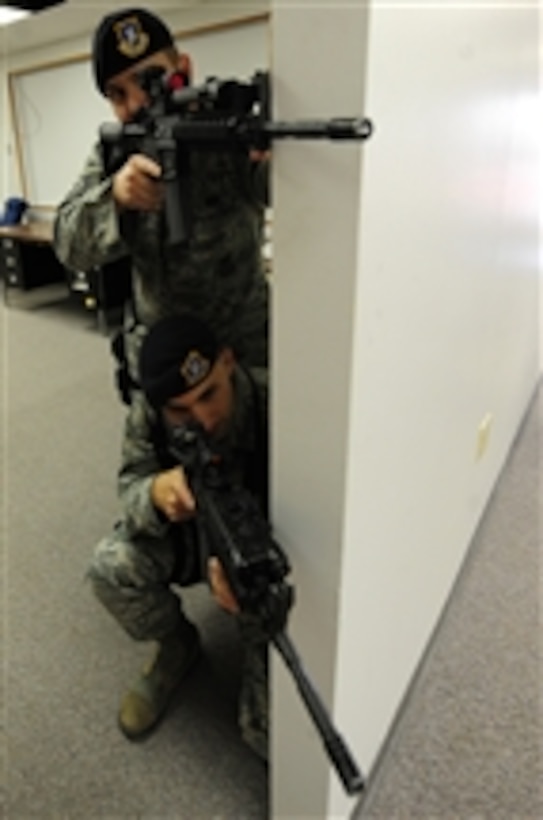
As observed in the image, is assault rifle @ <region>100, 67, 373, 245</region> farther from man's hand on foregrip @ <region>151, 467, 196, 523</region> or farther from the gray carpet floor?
the gray carpet floor

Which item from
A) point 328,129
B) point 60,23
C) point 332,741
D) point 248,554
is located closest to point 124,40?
point 328,129

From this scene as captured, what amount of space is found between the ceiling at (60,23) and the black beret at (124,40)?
2843 mm

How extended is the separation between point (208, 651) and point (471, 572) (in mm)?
827

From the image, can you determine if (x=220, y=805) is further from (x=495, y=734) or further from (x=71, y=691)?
(x=495, y=734)

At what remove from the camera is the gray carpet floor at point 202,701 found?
114 centimetres

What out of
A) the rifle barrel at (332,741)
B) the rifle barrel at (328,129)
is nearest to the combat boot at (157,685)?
the rifle barrel at (332,741)

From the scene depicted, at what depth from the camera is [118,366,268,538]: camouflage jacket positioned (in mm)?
1045

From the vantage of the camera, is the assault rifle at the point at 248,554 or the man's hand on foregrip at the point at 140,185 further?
the man's hand on foregrip at the point at 140,185

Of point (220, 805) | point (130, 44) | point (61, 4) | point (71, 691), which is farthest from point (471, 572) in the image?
point (61, 4)

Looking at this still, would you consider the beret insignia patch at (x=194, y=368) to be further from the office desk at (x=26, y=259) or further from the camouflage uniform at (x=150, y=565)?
the office desk at (x=26, y=259)

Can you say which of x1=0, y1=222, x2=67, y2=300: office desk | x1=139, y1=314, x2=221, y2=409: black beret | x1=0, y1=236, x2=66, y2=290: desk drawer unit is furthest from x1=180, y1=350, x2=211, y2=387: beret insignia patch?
x1=0, y1=236, x2=66, y2=290: desk drawer unit

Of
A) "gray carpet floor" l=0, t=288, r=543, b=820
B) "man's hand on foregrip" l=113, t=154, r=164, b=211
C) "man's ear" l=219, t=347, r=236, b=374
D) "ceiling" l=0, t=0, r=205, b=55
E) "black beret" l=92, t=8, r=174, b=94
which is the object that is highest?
"ceiling" l=0, t=0, r=205, b=55

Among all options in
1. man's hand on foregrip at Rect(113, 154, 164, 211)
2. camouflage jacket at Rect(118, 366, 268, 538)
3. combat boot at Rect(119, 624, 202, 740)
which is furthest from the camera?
combat boot at Rect(119, 624, 202, 740)

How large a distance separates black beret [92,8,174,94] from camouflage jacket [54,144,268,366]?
19cm
